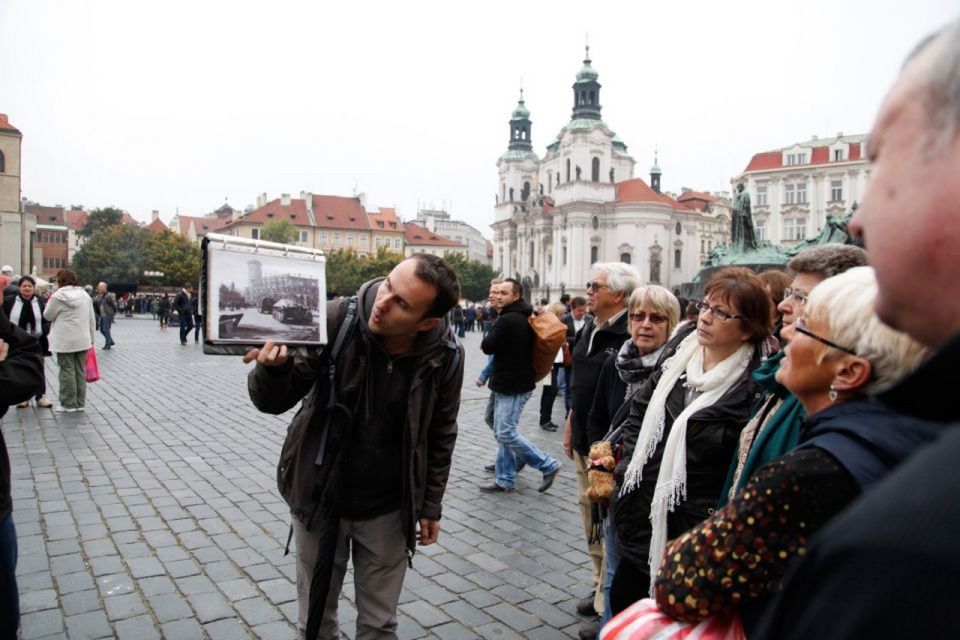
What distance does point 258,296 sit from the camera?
88.0 inches

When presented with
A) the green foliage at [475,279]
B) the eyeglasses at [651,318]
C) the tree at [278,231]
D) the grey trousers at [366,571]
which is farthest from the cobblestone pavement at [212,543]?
the green foliage at [475,279]

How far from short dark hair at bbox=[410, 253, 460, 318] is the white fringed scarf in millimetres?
1059

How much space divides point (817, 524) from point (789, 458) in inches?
5.6

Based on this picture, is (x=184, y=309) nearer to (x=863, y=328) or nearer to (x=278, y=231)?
(x=863, y=328)

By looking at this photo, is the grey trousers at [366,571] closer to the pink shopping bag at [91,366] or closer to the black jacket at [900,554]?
the black jacket at [900,554]

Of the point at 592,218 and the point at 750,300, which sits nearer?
the point at 750,300

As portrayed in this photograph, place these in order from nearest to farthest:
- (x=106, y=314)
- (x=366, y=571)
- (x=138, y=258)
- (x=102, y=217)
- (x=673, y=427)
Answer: (x=673, y=427) → (x=366, y=571) → (x=106, y=314) → (x=138, y=258) → (x=102, y=217)

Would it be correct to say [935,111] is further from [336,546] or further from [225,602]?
[225,602]

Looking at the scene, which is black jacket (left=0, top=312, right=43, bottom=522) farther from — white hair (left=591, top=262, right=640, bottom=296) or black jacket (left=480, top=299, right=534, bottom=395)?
black jacket (left=480, top=299, right=534, bottom=395)

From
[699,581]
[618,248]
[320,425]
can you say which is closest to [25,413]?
[320,425]

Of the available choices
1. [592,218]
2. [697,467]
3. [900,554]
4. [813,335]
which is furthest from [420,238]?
[900,554]

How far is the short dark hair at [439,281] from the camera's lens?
107 inches

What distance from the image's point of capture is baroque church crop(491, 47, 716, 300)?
249 feet

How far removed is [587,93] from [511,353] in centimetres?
7982
